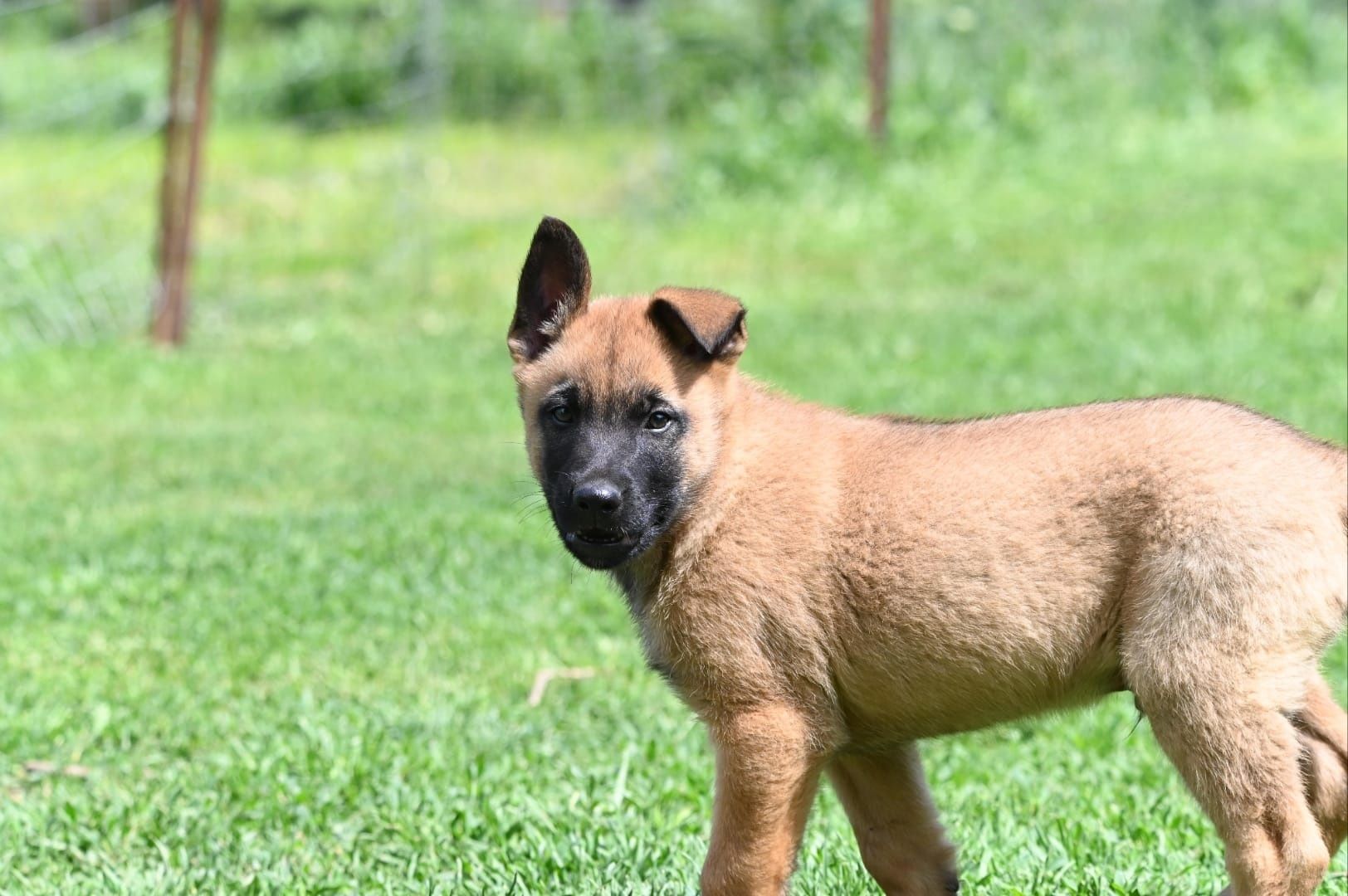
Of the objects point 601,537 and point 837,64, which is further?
point 837,64

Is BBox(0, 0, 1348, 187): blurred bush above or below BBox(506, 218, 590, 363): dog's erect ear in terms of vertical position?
below

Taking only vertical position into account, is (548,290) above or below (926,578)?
above

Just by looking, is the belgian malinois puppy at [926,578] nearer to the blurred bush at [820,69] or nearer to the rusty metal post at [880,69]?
the rusty metal post at [880,69]

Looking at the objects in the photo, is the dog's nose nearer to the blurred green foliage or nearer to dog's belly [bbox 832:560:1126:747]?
dog's belly [bbox 832:560:1126:747]

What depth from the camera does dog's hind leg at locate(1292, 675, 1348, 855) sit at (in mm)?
4094

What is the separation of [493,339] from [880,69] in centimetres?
502

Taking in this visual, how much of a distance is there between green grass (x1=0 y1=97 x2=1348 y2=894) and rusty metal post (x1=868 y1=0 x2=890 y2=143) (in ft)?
1.77

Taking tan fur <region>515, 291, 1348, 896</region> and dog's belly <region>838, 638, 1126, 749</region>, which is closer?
tan fur <region>515, 291, 1348, 896</region>

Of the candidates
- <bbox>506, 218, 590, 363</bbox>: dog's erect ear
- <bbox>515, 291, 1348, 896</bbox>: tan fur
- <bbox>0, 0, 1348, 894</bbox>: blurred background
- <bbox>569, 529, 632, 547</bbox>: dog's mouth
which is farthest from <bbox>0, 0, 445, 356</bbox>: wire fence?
<bbox>515, 291, 1348, 896</bbox>: tan fur

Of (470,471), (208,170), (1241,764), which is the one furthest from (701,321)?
(208,170)

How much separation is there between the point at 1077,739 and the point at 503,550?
330 cm

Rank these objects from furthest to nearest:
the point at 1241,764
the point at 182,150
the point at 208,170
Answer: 1. the point at 208,170
2. the point at 182,150
3. the point at 1241,764

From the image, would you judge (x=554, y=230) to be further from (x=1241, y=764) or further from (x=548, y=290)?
(x=1241, y=764)

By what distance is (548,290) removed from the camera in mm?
4691
